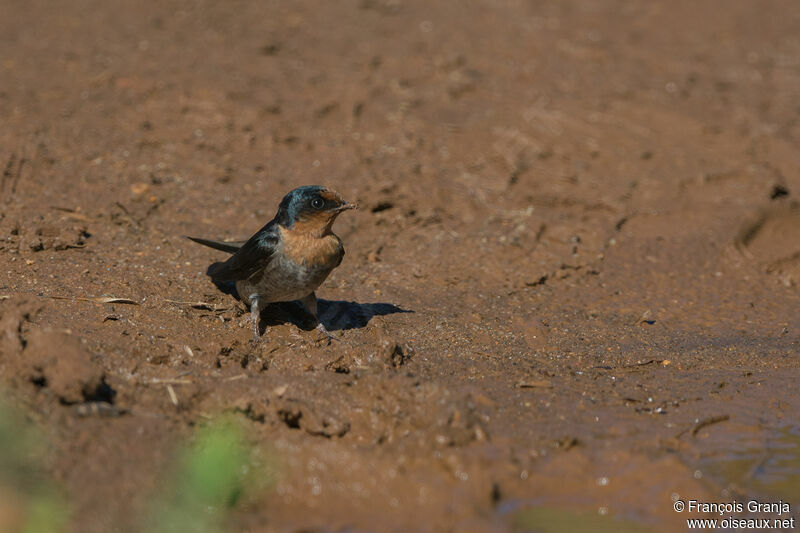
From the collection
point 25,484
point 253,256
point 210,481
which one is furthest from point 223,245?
point 25,484

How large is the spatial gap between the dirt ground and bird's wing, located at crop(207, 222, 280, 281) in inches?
11.6

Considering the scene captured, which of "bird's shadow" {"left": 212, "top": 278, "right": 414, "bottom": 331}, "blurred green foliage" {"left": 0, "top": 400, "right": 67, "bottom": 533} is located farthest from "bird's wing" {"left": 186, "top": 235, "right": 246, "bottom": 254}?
"blurred green foliage" {"left": 0, "top": 400, "right": 67, "bottom": 533}

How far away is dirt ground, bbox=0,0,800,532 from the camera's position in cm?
453

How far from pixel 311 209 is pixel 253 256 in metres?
0.51

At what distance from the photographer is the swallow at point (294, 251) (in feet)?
19.1

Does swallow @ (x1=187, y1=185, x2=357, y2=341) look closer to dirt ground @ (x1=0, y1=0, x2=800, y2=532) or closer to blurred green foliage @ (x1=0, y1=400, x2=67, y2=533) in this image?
dirt ground @ (x1=0, y1=0, x2=800, y2=532)

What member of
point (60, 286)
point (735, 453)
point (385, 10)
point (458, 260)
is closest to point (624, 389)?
point (735, 453)

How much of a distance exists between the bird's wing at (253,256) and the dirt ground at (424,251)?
0.29m

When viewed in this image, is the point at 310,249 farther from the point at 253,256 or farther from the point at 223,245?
the point at 223,245

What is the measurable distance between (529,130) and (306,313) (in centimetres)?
407

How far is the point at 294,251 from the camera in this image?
5.81 meters


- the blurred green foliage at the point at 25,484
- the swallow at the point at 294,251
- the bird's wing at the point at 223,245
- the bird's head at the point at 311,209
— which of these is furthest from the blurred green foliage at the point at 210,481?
the bird's wing at the point at 223,245

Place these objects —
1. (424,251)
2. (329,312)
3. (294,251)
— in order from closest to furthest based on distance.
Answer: (294,251), (329,312), (424,251)

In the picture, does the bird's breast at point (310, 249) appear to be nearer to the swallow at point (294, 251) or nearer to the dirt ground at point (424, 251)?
the swallow at point (294, 251)
